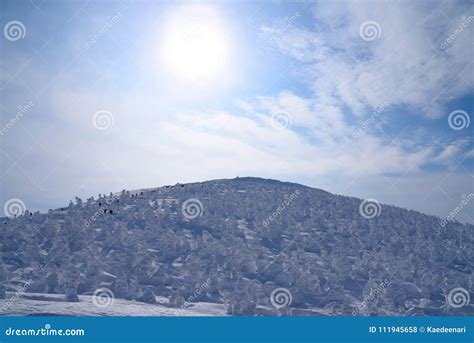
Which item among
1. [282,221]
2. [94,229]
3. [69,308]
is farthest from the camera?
[282,221]

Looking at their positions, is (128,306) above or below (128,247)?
below

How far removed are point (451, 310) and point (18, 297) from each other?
2703 cm

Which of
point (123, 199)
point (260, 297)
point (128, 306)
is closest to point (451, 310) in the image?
point (260, 297)

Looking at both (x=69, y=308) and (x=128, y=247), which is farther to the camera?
(x=128, y=247)

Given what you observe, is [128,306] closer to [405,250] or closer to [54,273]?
[54,273]

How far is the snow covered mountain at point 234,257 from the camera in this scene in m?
23.4

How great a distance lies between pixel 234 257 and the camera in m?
29.2

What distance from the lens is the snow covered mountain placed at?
922 inches

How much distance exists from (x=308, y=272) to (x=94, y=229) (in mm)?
17120

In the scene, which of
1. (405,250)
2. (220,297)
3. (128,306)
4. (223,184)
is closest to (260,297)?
(220,297)

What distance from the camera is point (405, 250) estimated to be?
1416 inches

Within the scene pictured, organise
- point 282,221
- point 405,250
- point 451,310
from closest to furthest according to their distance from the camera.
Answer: point 451,310 < point 405,250 < point 282,221

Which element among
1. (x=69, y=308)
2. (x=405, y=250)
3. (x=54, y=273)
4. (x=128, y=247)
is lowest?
(x=69, y=308)

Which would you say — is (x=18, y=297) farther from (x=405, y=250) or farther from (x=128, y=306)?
(x=405, y=250)
